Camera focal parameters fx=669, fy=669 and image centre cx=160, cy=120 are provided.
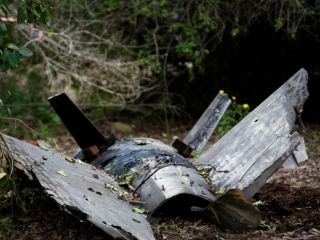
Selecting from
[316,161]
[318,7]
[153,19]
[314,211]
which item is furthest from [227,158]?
[153,19]

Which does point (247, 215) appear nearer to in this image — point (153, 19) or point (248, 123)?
point (248, 123)

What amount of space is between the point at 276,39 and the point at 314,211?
17.3 feet

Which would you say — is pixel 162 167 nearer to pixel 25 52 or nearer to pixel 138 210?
pixel 138 210

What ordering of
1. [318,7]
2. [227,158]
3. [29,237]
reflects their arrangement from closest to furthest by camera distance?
[29,237] → [227,158] → [318,7]

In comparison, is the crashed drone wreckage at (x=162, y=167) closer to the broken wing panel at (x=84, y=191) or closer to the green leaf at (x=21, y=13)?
the broken wing panel at (x=84, y=191)

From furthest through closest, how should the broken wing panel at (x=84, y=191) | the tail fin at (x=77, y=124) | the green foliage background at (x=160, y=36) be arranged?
the green foliage background at (x=160, y=36), the tail fin at (x=77, y=124), the broken wing panel at (x=84, y=191)

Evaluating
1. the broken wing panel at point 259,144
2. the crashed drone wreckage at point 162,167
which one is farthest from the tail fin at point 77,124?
the broken wing panel at point 259,144

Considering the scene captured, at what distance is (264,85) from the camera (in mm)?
9867

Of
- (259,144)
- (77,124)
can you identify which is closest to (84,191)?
(77,124)

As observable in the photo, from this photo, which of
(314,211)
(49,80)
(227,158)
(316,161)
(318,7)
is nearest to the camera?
(314,211)

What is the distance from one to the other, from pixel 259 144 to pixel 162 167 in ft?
2.68

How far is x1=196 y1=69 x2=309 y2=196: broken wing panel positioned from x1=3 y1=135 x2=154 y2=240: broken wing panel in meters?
0.89

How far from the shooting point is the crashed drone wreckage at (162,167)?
12.6 ft

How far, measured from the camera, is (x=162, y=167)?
4.57 meters
